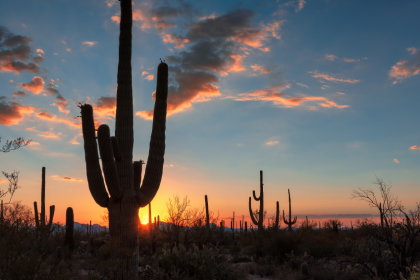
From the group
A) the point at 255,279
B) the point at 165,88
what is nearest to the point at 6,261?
the point at 165,88

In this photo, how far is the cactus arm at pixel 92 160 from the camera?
9.96 meters

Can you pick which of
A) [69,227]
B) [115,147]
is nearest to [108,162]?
[115,147]

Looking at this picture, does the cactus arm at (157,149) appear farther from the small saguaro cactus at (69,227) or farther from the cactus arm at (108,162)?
the small saguaro cactus at (69,227)

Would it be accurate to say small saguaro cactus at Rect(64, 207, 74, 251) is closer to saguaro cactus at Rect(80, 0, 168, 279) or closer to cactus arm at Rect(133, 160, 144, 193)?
cactus arm at Rect(133, 160, 144, 193)

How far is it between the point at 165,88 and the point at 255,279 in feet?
27.5

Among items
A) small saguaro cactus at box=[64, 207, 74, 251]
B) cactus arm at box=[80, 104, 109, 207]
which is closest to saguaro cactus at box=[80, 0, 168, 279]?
cactus arm at box=[80, 104, 109, 207]

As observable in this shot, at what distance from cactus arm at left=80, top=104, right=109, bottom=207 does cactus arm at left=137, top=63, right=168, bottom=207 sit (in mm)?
1192

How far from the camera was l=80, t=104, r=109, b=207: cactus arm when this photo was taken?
9961 mm

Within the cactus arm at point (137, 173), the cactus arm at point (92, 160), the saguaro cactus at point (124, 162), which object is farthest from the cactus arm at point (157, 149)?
the cactus arm at point (92, 160)

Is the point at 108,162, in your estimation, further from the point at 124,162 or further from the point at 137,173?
the point at 137,173

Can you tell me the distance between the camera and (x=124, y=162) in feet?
34.6

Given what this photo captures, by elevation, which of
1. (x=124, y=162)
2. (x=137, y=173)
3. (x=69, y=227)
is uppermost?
(x=124, y=162)

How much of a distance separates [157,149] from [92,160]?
210 cm

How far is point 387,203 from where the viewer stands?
39.6 ft
